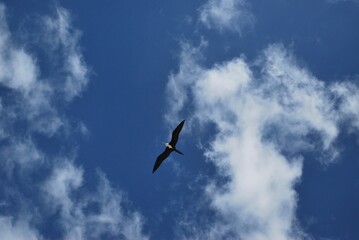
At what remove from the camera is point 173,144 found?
78812 millimetres

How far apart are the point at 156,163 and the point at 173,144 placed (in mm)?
4712

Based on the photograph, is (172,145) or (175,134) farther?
(172,145)

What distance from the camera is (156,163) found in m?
80.8

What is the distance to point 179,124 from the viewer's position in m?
76.4

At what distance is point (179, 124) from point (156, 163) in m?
8.67

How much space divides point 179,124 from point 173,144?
4148mm
